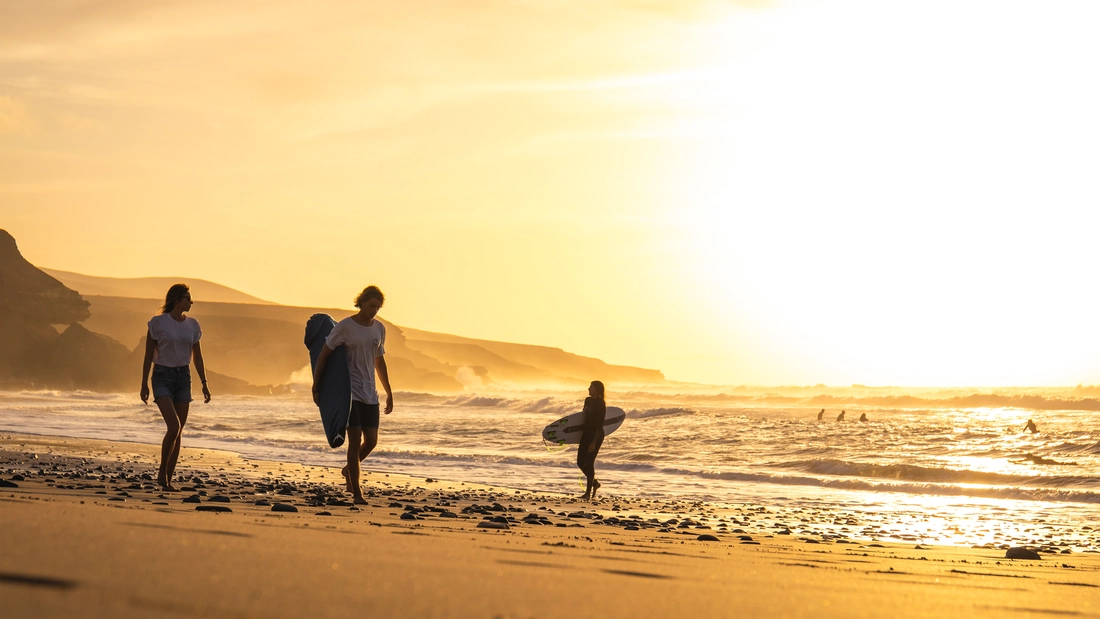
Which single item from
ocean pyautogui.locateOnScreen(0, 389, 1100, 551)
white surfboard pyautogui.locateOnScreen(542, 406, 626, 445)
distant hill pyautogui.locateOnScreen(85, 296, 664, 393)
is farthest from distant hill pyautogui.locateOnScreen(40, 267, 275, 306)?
white surfboard pyautogui.locateOnScreen(542, 406, 626, 445)

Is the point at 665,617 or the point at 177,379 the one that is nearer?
the point at 665,617

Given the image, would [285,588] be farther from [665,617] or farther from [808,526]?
[808,526]

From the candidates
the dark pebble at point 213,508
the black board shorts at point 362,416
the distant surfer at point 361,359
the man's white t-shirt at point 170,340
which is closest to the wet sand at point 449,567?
the dark pebble at point 213,508

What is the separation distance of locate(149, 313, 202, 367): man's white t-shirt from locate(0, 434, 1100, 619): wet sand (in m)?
1.15

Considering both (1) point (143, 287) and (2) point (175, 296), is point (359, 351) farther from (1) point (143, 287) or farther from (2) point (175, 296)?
(1) point (143, 287)

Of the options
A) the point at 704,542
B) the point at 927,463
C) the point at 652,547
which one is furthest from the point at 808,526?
the point at 927,463

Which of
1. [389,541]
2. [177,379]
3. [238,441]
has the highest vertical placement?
[177,379]

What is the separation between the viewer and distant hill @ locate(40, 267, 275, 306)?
5241 inches

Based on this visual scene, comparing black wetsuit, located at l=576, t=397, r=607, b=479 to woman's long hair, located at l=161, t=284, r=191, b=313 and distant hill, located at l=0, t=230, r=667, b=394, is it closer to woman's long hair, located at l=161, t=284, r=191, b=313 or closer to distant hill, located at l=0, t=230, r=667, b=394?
woman's long hair, located at l=161, t=284, r=191, b=313

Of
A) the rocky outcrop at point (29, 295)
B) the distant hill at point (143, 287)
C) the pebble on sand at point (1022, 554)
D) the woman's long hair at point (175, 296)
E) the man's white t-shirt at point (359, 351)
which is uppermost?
the distant hill at point (143, 287)

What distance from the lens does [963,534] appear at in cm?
873

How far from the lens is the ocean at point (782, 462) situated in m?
10.8

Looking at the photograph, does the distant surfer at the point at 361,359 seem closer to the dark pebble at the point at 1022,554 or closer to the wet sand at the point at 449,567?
the wet sand at the point at 449,567

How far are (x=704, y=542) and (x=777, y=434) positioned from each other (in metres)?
17.0
